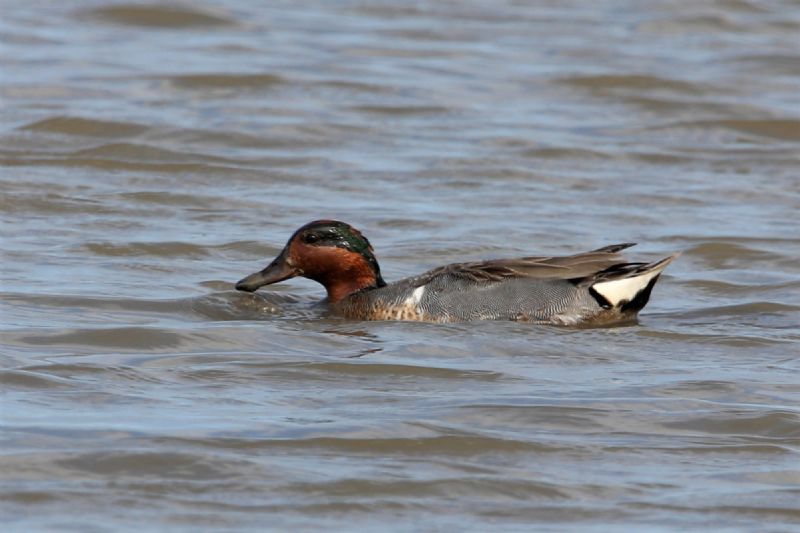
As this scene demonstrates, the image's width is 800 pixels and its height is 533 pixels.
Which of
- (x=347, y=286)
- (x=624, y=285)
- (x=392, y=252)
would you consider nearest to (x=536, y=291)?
(x=624, y=285)

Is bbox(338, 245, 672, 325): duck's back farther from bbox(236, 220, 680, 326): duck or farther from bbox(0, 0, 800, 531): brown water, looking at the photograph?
bbox(0, 0, 800, 531): brown water

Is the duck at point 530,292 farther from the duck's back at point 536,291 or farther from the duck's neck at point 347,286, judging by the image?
the duck's neck at point 347,286

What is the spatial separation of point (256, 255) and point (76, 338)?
2.73 m

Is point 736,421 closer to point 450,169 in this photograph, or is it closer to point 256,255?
point 256,255

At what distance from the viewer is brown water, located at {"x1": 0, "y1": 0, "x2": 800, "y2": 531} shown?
6.12m

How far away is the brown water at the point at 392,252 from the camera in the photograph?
612cm

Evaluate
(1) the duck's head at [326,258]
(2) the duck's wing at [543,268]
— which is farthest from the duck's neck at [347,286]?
(2) the duck's wing at [543,268]

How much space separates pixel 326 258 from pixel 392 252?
181cm

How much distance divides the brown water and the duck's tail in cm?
17

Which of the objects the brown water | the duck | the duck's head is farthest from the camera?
the duck's head

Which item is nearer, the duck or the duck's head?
the duck

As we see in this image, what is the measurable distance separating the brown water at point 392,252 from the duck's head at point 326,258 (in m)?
0.17

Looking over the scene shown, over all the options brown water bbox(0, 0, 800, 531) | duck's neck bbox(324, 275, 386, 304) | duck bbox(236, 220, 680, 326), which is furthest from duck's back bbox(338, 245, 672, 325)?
duck's neck bbox(324, 275, 386, 304)

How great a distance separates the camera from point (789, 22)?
67.5 feet
